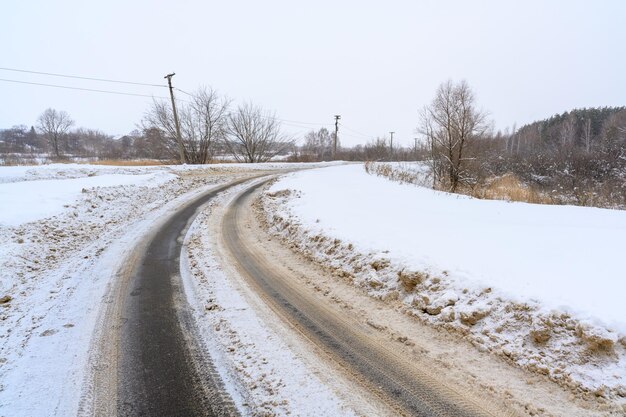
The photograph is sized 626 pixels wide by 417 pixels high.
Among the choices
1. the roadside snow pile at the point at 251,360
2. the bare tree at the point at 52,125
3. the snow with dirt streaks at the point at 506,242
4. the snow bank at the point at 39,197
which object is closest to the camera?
the roadside snow pile at the point at 251,360

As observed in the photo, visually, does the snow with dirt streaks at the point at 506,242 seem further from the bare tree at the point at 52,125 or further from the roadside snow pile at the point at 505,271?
the bare tree at the point at 52,125

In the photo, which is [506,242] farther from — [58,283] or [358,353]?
[58,283]

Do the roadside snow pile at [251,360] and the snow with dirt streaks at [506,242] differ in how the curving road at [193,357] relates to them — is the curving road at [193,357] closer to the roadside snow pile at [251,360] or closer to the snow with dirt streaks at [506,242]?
the roadside snow pile at [251,360]

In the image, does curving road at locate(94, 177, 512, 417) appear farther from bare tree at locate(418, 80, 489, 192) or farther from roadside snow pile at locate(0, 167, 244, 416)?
bare tree at locate(418, 80, 489, 192)

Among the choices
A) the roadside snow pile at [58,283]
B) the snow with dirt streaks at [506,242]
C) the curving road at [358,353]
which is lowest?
the curving road at [358,353]

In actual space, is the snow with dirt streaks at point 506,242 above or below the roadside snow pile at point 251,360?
above

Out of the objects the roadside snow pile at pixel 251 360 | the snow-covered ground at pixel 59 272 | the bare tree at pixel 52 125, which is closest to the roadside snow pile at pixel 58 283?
the snow-covered ground at pixel 59 272

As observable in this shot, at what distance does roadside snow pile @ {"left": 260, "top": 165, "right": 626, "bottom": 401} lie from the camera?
124 inches

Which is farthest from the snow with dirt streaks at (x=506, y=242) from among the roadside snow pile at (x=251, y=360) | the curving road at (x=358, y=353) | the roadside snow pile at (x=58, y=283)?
the roadside snow pile at (x=58, y=283)

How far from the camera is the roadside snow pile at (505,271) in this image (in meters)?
3.14

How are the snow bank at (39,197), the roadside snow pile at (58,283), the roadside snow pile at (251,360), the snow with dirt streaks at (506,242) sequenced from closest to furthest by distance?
1. the roadside snow pile at (251,360)
2. the roadside snow pile at (58,283)
3. the snow with dirt streaks at (506,242)
4. the snow bank at (39,197)

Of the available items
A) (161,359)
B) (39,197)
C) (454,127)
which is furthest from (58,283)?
(454,127)

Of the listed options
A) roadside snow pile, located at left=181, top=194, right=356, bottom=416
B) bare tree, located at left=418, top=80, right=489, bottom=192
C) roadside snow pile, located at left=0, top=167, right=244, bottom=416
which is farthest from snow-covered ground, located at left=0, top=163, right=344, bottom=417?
bare tree, located at left=418, top=80, right=489, bottom=192

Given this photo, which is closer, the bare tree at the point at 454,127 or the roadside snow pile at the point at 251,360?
the roadside snow pile at the point at 251,360
